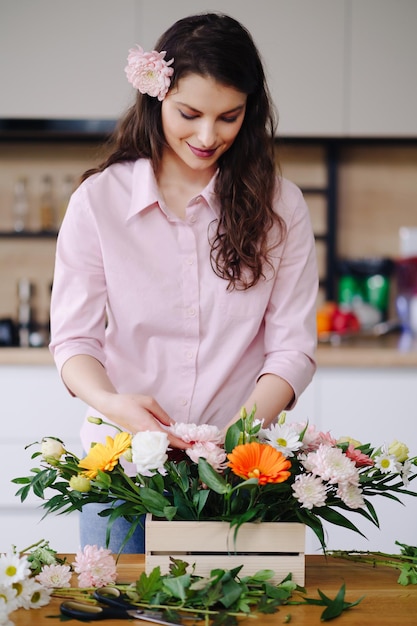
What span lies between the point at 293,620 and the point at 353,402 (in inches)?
69.1

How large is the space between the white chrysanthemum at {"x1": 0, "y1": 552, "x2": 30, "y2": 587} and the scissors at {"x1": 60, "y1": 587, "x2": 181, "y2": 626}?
0.24 ft

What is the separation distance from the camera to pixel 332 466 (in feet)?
3.55

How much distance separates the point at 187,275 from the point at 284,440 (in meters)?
0.50

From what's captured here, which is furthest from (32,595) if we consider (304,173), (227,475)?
(304,173)

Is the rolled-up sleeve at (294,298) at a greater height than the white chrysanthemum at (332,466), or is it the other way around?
the rolled-up sleeve at (294,298)

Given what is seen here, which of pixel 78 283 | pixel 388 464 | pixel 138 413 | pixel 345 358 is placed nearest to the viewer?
pixel 388 464

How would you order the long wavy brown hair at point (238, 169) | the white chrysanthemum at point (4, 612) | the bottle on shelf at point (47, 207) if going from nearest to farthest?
1. the white chrysanthemum at point (4, 612)
2. the long wavy brown hair at point (238, 169)
3. the bottle on shelf at point (47, 207)

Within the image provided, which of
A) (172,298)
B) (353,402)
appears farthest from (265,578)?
(353,402)

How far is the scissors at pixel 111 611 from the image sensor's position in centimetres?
98

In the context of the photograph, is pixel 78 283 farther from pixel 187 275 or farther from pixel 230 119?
pixel 230 119

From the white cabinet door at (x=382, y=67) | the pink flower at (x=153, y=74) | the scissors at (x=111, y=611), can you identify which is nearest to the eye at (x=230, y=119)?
the pink flower at (x=153, y=74)

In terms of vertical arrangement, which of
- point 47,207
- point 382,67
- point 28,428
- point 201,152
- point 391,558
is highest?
point 382,67

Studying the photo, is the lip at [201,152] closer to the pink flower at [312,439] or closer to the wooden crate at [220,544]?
the pink flower at [312,439]

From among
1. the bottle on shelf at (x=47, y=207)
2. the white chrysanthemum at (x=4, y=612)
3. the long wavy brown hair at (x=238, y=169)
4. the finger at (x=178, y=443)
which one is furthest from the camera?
the bottle on shelf at (x=47, y=207)
